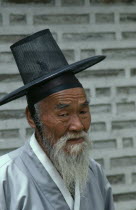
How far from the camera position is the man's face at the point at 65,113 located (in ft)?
8.24

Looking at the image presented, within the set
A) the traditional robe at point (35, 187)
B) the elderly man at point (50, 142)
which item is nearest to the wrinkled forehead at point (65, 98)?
the elderly man at point (50, 142)

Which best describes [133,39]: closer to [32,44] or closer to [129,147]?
[129,147]

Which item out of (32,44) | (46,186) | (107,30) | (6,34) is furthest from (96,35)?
(46,186)

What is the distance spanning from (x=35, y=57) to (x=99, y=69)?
1.71m

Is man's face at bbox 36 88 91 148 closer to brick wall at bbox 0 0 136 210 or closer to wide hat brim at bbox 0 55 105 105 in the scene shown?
wide hat brim at bbox 0 55 105 105

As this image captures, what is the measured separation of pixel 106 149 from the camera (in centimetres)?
435

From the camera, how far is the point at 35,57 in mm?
2652

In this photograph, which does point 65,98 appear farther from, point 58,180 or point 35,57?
point 58,180

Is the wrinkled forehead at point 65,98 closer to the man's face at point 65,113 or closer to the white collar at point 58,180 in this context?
the man's face at point 65,113

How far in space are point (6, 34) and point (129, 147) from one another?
4.87ft

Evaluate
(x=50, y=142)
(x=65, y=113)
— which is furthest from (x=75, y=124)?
(x=50, y=142)

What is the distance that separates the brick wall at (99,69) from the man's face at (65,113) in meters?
1.53

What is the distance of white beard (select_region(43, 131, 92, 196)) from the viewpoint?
2.56 m

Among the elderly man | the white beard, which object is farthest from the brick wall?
the white beard
